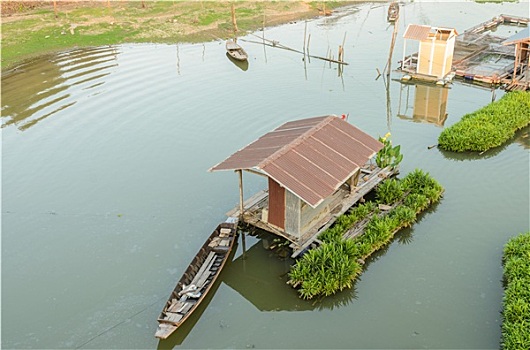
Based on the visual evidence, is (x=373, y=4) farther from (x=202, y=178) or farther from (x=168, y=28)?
(x=202, y=178)

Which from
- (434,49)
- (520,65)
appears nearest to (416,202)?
(434,49)

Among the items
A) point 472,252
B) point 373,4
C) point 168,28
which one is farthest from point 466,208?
point 373,4

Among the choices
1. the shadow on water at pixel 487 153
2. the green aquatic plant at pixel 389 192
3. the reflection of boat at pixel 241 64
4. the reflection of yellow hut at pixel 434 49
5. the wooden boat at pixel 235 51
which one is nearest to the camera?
the green aquatic plant at pixel 389 192

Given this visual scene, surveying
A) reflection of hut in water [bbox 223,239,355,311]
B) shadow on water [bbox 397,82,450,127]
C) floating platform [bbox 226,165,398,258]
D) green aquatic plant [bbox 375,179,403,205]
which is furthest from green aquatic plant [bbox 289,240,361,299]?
shadow on water [bbox 397,82,450,127]

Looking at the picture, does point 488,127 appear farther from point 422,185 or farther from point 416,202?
point 416,202

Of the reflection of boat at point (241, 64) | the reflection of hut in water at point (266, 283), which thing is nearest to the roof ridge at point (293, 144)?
the reflection of hut in water at point (266, 283)

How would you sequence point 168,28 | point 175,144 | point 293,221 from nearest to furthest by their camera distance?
point 293,221 < point 175,144 < point 168,28

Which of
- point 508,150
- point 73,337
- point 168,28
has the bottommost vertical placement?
point 73,337

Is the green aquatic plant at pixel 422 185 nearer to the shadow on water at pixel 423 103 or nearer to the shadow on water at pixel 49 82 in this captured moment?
the shadow on water at pixel 423 103
